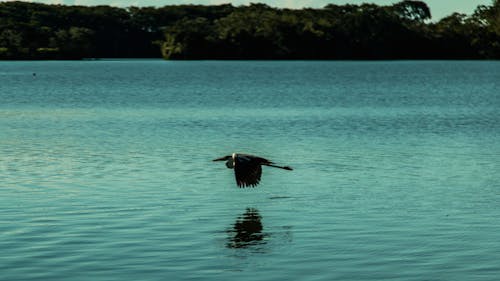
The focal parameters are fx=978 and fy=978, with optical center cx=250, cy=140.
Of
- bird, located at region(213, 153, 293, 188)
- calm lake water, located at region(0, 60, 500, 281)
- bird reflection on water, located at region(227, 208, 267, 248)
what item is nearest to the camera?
calm lake water, located at region(0, 60, 500, 281)

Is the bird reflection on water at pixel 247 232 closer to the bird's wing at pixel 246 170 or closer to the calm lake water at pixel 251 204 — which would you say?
the calm lake water at pixel 251 204

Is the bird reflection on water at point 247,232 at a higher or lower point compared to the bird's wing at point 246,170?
lower

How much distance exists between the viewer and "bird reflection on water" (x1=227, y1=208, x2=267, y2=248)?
22328mm

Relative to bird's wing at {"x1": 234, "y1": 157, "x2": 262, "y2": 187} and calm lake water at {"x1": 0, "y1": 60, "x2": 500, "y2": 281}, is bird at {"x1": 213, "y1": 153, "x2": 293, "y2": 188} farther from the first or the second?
calm lake water at {"x1": 0, "y1": 60, "x2": 500, "y2": 281}

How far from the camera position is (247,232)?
927 inches

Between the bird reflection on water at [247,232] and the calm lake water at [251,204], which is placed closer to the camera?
the calm lake water at [251,204]

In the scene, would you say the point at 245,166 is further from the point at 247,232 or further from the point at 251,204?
the point at 251,204

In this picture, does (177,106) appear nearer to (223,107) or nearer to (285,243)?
(223,107)

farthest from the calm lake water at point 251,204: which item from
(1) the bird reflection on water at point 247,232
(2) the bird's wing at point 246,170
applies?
(2) the bird's wing at point 246,170

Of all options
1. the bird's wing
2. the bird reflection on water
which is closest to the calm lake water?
the bird reflection on water

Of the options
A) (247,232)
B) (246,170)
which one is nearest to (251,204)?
(247,232)

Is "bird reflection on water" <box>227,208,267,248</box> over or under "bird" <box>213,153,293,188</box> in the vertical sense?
under

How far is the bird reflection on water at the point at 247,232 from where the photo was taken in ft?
73.3

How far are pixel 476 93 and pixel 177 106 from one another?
3788 centimetres
